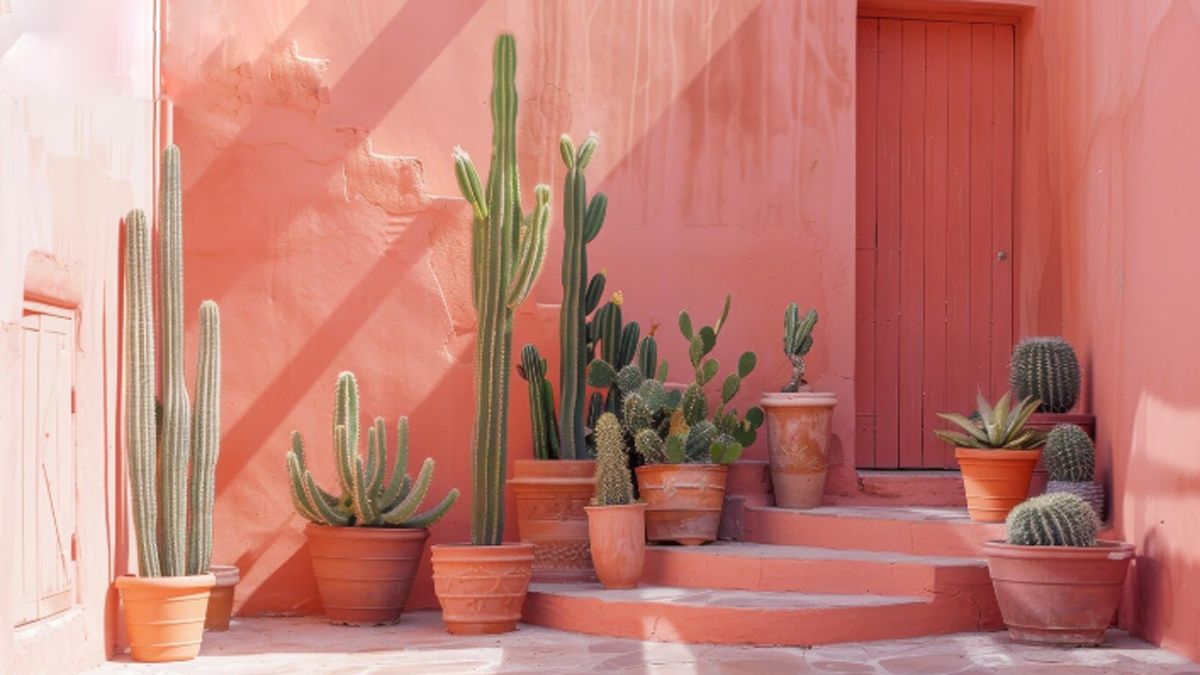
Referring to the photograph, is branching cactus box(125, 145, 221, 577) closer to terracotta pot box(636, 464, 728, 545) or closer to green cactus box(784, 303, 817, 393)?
terracotta pot box(636, 464, 728, 545)

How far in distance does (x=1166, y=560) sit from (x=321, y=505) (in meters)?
3.69

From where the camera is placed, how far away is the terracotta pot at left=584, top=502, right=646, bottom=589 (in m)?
7.02

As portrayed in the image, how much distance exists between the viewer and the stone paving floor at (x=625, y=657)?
580 centimetres

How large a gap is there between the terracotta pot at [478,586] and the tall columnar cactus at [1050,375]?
8.42 feet

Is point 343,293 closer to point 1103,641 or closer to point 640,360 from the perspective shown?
point 640,360

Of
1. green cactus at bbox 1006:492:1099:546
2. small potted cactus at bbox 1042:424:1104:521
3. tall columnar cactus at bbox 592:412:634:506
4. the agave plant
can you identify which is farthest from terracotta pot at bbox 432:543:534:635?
small potted cactus at bbox 1042:424:1104:521

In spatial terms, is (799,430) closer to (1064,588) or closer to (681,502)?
(681,502)

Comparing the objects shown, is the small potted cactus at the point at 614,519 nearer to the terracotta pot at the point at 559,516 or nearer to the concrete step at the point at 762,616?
the concrete step at the point at 762,616

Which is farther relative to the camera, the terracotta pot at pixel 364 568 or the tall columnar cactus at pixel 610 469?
the terracotta pot at pixel 364 568

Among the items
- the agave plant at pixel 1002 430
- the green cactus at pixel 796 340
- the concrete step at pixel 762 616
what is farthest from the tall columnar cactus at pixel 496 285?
the agave plant at pixel 1002 430

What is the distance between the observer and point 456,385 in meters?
7.97

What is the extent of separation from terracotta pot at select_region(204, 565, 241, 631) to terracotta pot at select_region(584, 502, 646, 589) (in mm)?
1685

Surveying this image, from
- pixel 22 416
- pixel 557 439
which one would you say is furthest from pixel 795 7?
pixel 22 416

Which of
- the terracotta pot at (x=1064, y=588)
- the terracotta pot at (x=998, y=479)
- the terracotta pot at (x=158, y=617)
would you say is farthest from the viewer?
the terracotta pot at (x=998, y=479)
